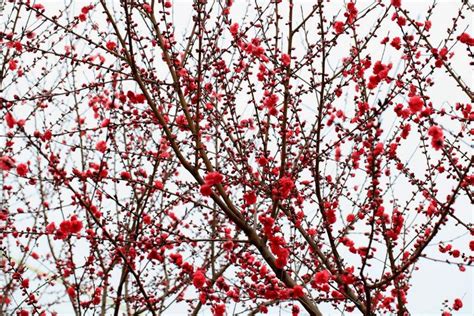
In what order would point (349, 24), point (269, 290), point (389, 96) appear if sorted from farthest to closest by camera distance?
point (349, 24) → point (269, 290) → point (389, 96)

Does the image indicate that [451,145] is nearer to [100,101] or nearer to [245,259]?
[245,259]

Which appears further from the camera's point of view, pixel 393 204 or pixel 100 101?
pixel 100 101

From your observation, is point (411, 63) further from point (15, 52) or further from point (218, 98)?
point (15, 52)

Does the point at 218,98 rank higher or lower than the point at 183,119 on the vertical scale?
higher

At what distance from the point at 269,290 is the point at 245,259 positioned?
53cm

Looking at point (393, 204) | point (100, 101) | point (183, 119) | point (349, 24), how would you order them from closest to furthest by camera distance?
point (349, 24)
point (183, 119)
point (393, 204)
point (100, 101)

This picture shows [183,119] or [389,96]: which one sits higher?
[183,119]

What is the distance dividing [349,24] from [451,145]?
1364 millimetres

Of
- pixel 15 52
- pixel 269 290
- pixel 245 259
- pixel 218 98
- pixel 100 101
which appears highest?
pixel 15 52

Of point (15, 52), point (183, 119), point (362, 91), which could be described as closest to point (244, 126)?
point (183, 119)

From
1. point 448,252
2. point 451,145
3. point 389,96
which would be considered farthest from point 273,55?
point 448,252

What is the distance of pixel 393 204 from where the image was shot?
4.84 m

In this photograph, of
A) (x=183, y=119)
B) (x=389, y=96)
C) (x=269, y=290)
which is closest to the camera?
(x=389, y=96)

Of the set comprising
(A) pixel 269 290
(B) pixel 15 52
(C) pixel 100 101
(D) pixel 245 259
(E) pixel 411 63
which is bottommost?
(A) pixel 269 290
